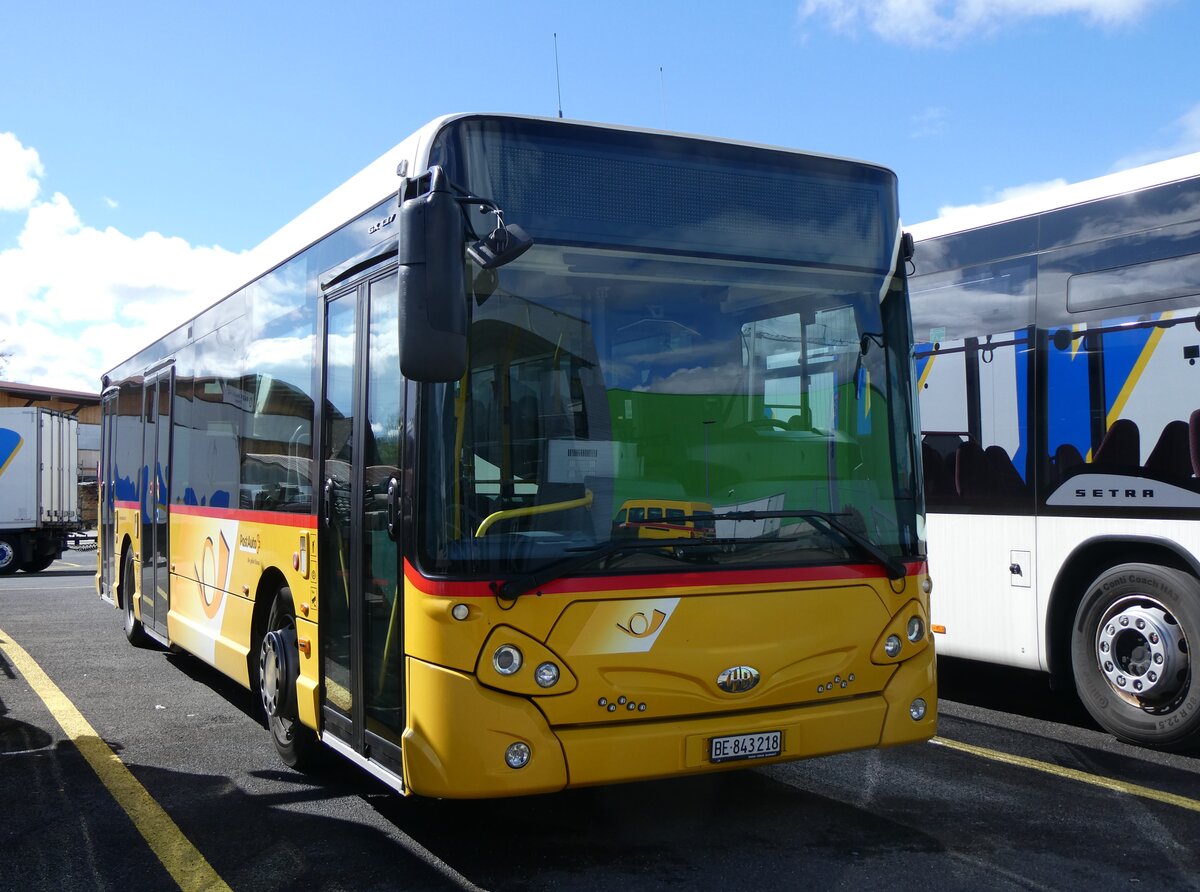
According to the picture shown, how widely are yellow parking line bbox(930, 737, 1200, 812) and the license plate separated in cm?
216

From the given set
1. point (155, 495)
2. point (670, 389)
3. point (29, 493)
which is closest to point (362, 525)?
point (670, 389)

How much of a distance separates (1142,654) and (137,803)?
5.50m

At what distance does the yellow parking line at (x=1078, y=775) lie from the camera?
19.1ft

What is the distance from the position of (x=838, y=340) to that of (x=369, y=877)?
297 cm

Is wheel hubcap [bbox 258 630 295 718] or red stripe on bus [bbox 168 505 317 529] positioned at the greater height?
red stripe on bus [bbox 168 505 317 529]

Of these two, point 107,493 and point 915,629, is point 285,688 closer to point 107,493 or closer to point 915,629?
point 915,629

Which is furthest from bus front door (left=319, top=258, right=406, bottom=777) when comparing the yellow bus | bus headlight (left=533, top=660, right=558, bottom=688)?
bus headlight (left=533, top=660, right=558, bottom=688)

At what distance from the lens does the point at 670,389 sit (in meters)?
4.95

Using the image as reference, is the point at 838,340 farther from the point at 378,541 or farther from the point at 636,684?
the point at 378,541

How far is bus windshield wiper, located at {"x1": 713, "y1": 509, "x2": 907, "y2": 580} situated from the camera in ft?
16.5

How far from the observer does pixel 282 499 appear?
257 inches

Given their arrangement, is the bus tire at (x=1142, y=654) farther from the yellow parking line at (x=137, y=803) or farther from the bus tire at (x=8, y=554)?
the bus tire at (x=8, y=554)

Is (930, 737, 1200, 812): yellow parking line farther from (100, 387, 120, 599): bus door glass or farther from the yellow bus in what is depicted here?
(100, 387, 120, 599): bus door glass

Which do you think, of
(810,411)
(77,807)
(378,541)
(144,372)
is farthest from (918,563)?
(144,372)
